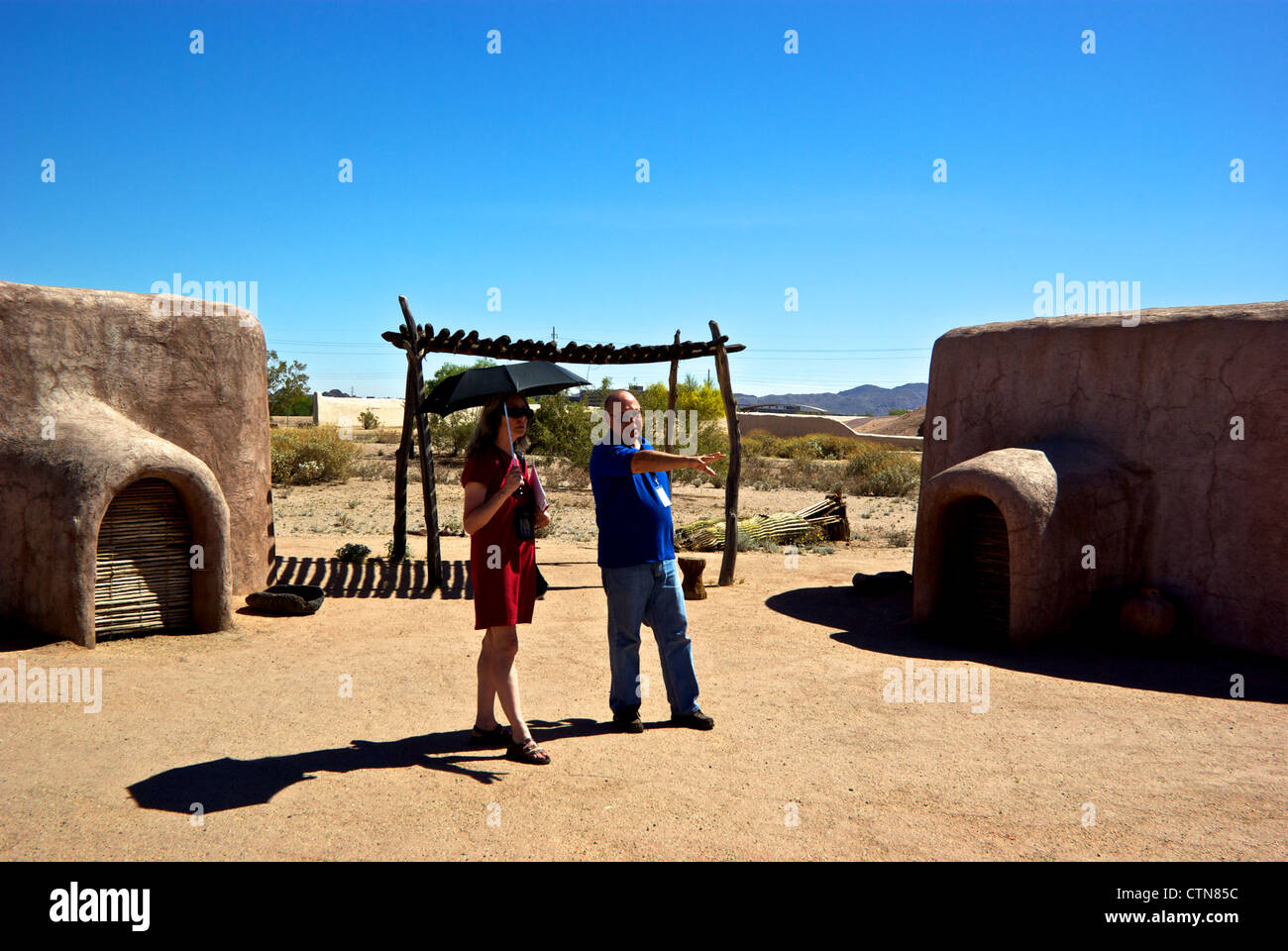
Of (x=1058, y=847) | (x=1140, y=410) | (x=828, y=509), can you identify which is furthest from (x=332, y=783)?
(x=828, y=509)

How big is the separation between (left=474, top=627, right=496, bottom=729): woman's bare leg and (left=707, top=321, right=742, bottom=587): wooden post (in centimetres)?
586

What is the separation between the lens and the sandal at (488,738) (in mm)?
4777

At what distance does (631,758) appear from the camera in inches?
184

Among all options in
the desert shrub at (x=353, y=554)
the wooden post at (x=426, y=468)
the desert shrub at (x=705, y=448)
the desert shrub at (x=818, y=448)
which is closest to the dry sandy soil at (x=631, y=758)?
the wooden post at (x=426, y=468)

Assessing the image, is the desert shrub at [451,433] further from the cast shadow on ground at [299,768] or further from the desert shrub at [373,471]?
the cast shadow on ground at [299,768]

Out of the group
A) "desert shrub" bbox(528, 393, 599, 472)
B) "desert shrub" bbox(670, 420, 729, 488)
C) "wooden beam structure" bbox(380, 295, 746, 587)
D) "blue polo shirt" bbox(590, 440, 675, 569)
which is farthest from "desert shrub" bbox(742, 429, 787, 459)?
"blue polo shirt" bbox(590, 440, 675, 569)

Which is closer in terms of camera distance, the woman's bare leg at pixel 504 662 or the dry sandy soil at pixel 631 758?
the dry sandy soil at pixel 631 758

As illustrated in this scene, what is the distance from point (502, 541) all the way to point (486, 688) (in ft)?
2.86

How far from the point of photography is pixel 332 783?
428 cm

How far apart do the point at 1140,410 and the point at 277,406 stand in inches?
1790

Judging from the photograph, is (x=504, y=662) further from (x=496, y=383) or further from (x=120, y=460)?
(x=120, y=460)

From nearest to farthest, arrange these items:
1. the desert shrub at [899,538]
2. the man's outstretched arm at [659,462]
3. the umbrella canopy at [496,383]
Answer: the man's outstretched arm at [659,462] → the umbrella canopy at [496,383] → the desert shrub at [899,538]

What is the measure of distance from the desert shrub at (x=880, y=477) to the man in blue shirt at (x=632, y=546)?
16577 mm

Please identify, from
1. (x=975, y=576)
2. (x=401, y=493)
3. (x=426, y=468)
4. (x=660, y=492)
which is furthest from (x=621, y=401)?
(x=401, y=493)
